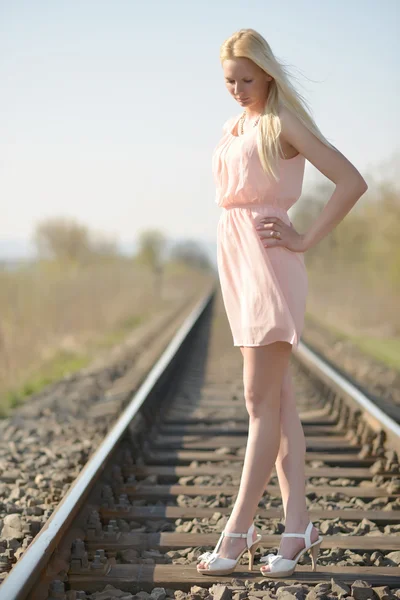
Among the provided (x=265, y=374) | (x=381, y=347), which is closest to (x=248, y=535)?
(x=265, y=374)

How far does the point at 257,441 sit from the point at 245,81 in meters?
1.11

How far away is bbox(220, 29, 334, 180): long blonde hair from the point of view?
8.16 ft

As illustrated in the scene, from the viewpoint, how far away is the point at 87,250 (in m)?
56.1

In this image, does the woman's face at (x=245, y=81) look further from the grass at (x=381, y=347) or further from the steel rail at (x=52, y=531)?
the grass at (x=381, y=347)

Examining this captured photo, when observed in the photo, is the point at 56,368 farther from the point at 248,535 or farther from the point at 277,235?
the point at 277,235

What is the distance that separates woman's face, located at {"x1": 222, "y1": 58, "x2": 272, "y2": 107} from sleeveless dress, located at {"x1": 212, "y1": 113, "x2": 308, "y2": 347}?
3.9 inches

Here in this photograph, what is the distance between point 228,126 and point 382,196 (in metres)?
21.6

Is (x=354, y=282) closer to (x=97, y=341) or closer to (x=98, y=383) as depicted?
(x=97, y=341)

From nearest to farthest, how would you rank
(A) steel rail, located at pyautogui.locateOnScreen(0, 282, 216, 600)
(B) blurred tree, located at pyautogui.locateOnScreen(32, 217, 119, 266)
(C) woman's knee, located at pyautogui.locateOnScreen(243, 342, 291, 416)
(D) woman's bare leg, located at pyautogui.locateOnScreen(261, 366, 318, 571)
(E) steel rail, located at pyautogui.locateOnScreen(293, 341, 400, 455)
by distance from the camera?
(A) steel rail, located at pyautogui.locateOnScreen(0, 282, 216, 600) < (C) woman's knee, located at pyautogui.locateOnScreen(243, 342, 291, 416) < (D) woman's bare leg, located at pyautogui.locateOnScreen(261, 366, 318, 571) < (E) steel rail, located at pyautogui.locateOnScreen(293, 341, 400, 455) < (B) blurred tree, located at pyautogui.locateOnScreen(32, 217, 119, 266)

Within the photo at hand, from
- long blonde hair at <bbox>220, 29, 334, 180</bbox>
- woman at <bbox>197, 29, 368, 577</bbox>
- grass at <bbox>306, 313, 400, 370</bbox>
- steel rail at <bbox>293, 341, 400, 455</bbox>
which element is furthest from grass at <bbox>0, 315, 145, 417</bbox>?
long blonde hair at <bbox>220, 29, 334, 180</bbox>

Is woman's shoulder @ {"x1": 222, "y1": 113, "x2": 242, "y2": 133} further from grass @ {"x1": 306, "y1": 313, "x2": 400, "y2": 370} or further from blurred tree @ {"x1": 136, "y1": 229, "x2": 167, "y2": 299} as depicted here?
blurred tree @ {"x1": 136, "y1": 229, "x2": 167, "y2": 299}

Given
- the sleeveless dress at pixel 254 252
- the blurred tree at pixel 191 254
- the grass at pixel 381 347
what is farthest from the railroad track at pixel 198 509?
the blurred tree at pixel 191 254

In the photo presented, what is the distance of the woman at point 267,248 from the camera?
2.52 metres

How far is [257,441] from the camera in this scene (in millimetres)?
2668
